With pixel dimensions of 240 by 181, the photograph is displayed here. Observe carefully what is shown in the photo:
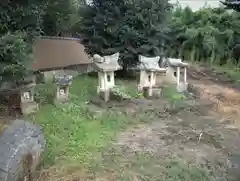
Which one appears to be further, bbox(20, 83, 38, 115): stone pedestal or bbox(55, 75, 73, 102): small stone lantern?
bbox(55, 75, 73, 102): small stone lantern

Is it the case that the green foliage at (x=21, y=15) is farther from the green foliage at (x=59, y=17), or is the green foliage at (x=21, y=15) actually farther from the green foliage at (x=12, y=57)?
the green foliage at (x=59, y=17)

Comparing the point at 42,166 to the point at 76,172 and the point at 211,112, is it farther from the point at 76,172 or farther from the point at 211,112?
the point at 211,112

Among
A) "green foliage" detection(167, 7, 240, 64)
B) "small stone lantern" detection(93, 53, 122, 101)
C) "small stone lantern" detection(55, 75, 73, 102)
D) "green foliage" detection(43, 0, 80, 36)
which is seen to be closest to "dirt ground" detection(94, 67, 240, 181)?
"small stone lantern" detection(93, 53, 122, 101)

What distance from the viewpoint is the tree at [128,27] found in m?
9.43

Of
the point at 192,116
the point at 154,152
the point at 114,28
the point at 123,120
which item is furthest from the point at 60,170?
the point at 114,28

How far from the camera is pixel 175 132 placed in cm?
635

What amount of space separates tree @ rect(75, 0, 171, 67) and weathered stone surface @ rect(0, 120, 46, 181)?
17.3 ft

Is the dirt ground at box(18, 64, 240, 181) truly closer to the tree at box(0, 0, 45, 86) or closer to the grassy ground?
the grassy ground

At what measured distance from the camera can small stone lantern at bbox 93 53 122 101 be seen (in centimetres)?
764

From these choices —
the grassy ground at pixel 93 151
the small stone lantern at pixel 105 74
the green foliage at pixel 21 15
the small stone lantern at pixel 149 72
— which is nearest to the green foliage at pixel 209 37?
the small stone lantern at pixel 149 72

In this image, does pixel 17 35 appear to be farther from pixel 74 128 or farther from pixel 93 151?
pixel 93 151

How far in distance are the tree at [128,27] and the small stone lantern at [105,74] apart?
164 centimetres

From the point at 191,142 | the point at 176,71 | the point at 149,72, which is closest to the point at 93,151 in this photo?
the point at 191,142

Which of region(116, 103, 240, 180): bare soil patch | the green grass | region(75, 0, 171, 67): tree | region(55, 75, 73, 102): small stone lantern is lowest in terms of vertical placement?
region(116, 103, 240, 180): bare soil patch
